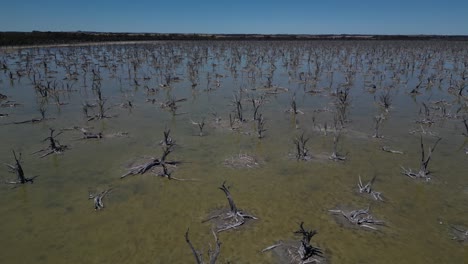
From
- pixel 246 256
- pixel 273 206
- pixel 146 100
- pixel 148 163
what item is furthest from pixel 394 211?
pixel 146 100

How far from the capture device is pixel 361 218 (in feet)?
19.5

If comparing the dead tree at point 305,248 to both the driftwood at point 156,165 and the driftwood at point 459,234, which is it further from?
the driftwood at point 156,165

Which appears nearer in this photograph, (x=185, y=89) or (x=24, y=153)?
(x=24, y=153)

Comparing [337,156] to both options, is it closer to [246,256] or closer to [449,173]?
[449,173]

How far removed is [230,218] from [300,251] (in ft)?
4.56

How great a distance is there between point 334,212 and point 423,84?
14.4m

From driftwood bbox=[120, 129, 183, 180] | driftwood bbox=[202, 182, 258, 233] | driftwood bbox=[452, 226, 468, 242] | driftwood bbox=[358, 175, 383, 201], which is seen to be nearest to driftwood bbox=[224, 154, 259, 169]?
driftwood bbox=[120, 129, 183, 180]

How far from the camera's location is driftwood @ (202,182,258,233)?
5723 millimetres

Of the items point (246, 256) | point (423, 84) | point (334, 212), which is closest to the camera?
point (246, 256)

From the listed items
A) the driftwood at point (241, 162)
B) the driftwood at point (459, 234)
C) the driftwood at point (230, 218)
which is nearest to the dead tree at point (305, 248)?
the driftwood at point (230, 218)

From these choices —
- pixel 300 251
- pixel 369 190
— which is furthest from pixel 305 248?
pixel 369 190

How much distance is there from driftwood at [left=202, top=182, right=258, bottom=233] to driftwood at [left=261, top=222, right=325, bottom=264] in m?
0.75

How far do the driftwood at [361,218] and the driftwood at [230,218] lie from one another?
57.4 inches

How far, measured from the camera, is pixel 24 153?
863 cm
